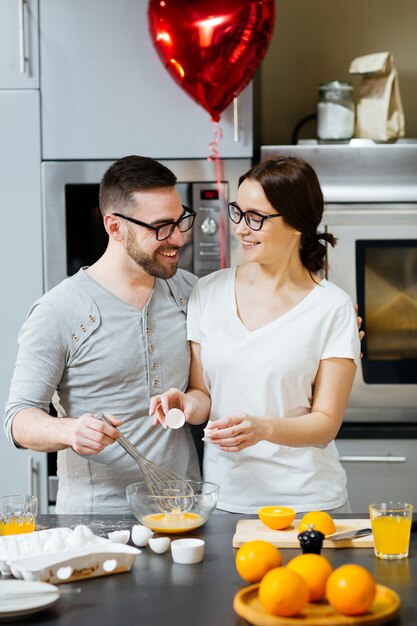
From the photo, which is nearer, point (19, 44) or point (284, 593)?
point (284, 593)

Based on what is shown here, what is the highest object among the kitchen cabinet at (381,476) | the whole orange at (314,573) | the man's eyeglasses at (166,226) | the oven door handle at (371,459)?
the man's eyeglasses at (166,226)

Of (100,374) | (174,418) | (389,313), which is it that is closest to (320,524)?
(174,418)

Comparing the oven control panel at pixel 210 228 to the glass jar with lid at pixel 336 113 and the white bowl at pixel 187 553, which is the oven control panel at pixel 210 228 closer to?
the glass jar with lid at pixel 336 113

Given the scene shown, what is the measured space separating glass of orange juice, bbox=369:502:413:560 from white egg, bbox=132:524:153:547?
15.5 inches

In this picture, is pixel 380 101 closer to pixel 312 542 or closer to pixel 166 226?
pixel 166 226

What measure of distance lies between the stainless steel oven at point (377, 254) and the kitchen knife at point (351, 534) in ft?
3.58

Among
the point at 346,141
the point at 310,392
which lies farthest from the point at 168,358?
the point at 346,141

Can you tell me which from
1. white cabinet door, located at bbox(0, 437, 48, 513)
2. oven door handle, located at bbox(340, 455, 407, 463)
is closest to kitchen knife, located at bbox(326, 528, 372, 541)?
oven door handle, located at bbox(340, 455, 407, 463)

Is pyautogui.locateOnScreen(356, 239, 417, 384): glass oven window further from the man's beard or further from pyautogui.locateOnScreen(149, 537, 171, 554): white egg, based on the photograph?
pyautogui.locateOnScreen(149, 537, 171, 554): white egg

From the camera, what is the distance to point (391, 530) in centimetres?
151

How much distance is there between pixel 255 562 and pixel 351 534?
29 cm

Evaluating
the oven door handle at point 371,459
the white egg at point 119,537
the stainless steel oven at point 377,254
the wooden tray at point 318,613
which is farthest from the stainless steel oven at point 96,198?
the wooden tray at point 318,613

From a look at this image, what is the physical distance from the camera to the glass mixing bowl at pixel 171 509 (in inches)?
65.4

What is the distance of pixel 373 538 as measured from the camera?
1.59 metres
